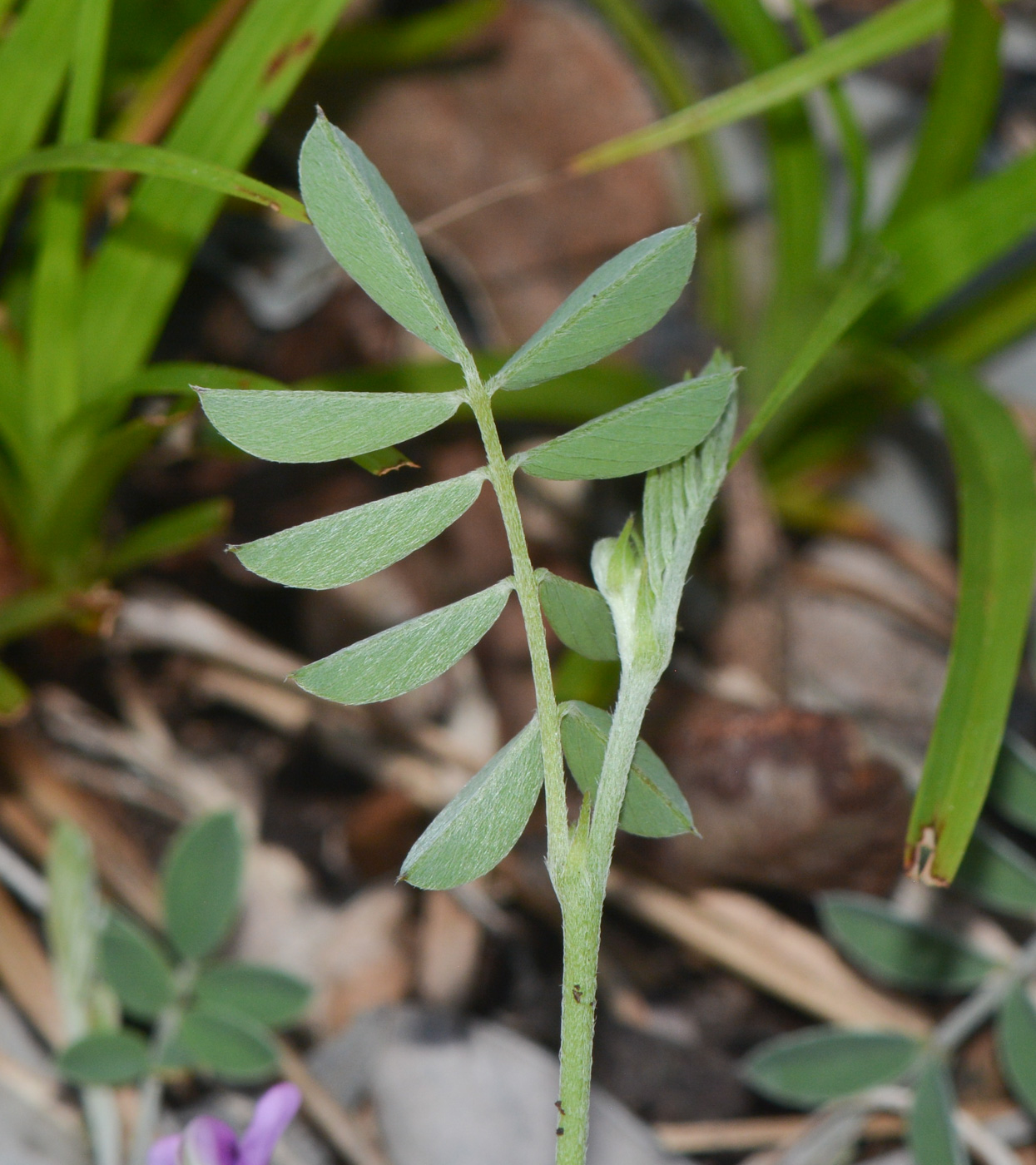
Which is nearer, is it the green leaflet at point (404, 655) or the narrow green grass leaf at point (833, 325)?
the green leaflet at point (404, 655)

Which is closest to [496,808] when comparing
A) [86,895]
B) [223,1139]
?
[223,1139]

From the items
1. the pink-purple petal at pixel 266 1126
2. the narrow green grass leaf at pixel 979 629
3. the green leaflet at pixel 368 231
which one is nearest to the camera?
the green leaflet at pixel 368 231

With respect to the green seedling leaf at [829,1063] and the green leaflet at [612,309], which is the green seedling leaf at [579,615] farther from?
the green seedling leaf at [829,1063]

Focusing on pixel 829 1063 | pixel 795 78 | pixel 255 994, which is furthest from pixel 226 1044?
pixel 795 78

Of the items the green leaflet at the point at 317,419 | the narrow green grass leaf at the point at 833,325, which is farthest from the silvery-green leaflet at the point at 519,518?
the narrow green grass leaf at the point at 833,325

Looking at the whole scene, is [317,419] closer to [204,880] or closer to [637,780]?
[637,780]

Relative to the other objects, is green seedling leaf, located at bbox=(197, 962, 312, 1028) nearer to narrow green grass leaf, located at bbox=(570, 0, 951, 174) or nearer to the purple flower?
the purple flower

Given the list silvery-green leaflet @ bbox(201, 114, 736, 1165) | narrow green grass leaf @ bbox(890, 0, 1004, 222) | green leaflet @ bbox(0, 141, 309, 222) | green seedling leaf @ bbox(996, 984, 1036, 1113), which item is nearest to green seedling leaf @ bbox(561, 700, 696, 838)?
silvery-green leaflet @ bbox(201, 114, 736, 1165)
